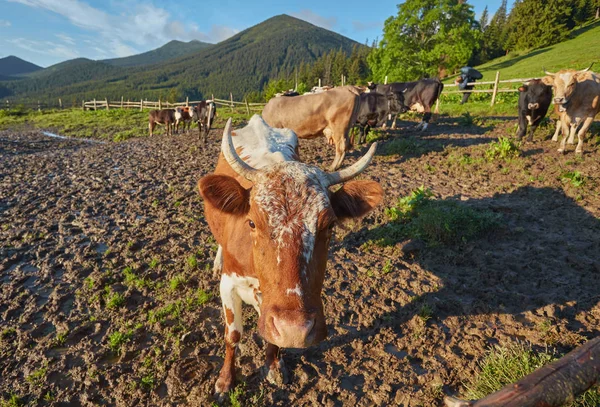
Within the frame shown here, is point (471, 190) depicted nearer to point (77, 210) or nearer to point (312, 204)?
point (312, 204)

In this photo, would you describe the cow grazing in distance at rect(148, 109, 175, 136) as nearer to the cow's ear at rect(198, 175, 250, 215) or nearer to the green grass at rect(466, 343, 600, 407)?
the cow's ear at rect(198, 175, 250, 215)

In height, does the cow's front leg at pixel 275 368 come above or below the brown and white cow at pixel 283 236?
below

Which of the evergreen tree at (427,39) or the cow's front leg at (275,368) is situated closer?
the cow's front leg at (275,368)

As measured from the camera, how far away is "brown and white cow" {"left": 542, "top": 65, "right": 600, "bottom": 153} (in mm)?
8836

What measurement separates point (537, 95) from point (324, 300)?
10858mm

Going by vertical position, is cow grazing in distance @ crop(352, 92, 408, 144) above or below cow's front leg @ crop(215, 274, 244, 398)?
above

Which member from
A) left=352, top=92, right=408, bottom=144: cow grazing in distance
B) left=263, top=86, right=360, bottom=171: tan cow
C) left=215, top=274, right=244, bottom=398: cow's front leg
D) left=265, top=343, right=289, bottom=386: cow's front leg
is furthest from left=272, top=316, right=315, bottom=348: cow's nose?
left=352, top=92, right=408, bottom=144: cow grazing in distance

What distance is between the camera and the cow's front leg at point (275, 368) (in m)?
3.18

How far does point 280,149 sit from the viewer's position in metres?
4.04

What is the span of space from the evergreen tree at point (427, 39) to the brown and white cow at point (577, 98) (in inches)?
1151

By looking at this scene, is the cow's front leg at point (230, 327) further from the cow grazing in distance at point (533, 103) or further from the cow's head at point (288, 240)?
the cow grazing in distance at point (533, 103)

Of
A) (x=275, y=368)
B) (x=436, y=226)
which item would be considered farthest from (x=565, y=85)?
(x=275, y=368)

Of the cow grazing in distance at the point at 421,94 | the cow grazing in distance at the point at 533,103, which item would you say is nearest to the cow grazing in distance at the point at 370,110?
the cow grazing in distance at the point at 421,94

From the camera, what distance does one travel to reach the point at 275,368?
3.25 meters
